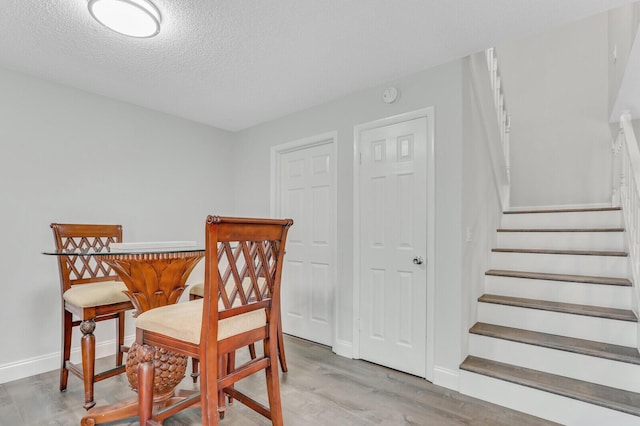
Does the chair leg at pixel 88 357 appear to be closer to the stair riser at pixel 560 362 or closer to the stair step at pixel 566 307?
the stair riser at pixel 560 362

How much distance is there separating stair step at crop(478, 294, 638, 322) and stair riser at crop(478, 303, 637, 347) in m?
0.03

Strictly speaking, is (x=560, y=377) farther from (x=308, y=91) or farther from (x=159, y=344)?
(x=308, y=91)

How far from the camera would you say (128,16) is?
183cm

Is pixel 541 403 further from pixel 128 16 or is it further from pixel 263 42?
pixel 128 16

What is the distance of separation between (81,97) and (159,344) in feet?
8.29

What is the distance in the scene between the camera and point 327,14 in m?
1.88

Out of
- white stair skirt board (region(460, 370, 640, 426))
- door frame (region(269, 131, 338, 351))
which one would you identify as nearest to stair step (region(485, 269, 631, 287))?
white stair skirt board (region(460, 370, 640, 426))

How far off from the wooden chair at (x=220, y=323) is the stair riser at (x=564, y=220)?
292cm

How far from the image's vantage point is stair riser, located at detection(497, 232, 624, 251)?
2742 mm

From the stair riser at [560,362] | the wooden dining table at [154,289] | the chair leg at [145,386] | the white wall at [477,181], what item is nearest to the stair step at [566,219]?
the white wall at [477,181]

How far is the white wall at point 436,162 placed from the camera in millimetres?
2340

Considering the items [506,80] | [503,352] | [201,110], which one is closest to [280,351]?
[503,352]

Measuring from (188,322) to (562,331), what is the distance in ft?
8.12

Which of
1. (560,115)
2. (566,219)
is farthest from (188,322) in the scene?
(560,115)
